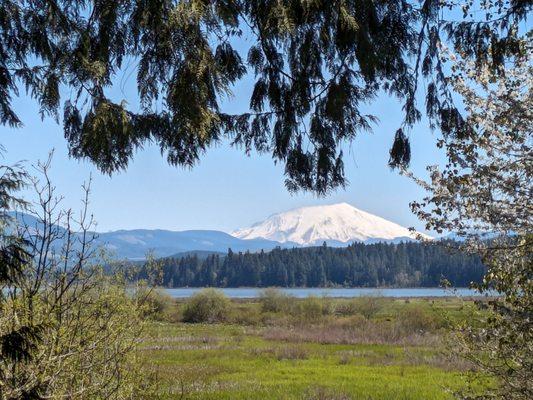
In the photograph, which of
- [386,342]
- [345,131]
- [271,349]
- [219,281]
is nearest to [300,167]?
[345,131]

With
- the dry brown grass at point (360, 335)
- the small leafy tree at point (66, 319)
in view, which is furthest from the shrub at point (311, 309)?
the small leafy tree at point (66, 319)

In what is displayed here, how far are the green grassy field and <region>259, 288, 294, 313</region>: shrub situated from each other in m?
13.5

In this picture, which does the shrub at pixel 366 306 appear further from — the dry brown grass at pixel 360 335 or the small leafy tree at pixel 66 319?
the small leafy tree at pixel 66 319

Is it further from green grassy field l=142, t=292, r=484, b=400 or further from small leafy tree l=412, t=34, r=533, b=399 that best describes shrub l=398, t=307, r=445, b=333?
small leafy tree l=412, t=34, r=533, b=399

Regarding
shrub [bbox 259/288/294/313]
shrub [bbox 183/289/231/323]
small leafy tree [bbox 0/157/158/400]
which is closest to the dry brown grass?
shrub [bbox 183/289/231/323]

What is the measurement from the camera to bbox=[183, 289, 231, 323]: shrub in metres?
51.6

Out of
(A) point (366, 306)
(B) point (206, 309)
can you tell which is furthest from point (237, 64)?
(A) point (366, 306)

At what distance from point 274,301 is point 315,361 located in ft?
113

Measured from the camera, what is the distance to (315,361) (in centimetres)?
2459

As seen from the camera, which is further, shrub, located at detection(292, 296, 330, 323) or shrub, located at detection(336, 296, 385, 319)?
shrub, located at detection(336, 296, 385, 319)

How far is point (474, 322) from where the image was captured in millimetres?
7438

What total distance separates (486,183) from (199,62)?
3.98 m

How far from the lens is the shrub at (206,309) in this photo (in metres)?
51.6

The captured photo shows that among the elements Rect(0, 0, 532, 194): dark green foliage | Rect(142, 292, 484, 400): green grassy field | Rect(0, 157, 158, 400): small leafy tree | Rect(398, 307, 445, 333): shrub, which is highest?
Rect(0, 0, 532, 194): dark green foliage
